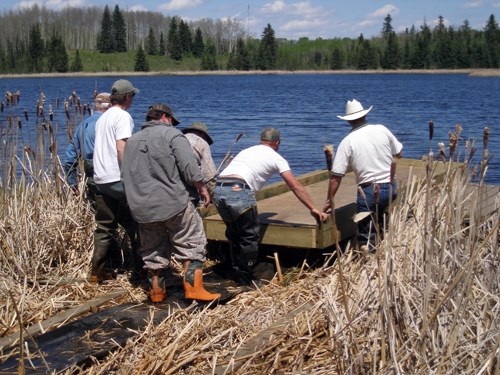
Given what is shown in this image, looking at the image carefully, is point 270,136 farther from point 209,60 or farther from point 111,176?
point 209,60

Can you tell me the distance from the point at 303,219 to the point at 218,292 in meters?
1.39

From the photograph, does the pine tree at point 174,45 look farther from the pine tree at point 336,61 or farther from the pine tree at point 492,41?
the pine tree at point 492,41

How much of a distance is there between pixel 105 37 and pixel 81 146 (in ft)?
415

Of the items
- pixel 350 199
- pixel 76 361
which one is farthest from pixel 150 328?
pixel 350 199

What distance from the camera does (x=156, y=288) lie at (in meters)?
6.62

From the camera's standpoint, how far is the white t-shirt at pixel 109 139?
6.95 meters

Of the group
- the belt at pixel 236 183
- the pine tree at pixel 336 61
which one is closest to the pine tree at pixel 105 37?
the pine tree at pixel 336 61

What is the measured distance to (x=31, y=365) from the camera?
5207 mm

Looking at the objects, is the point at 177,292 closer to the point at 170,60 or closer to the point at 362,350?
the point at 362,350

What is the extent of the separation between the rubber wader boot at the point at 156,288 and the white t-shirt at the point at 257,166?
3.55 ft

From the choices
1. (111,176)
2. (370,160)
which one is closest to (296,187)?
(370,160)

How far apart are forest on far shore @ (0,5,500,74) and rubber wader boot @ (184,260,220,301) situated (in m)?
102

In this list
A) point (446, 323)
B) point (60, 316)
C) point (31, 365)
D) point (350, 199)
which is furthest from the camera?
point (350, 199)

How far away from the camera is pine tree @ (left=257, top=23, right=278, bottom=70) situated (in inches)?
5084
